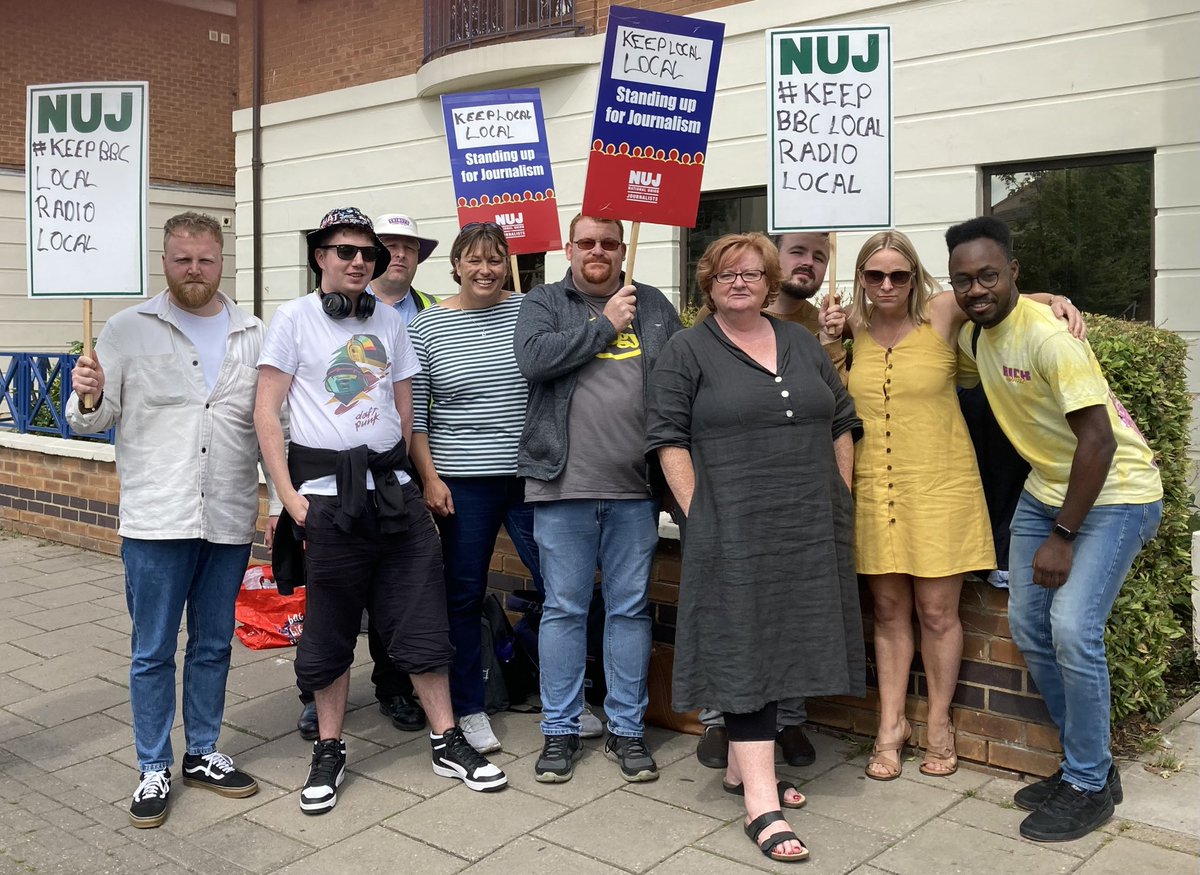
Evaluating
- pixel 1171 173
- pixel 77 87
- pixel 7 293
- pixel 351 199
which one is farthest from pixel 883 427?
pixel 7 293

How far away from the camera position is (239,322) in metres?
4.20

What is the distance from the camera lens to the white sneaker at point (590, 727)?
468cm

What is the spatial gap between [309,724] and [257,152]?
11568 millimetres

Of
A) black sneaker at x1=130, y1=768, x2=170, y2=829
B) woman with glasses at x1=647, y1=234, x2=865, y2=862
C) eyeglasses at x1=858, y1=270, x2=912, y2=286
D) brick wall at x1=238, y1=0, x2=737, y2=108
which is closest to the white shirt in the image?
black sneaker at x1=130, y1=768, x2=170, y2=829

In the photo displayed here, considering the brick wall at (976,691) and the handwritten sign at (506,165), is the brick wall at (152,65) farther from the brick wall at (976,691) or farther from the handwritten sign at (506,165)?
the brick wall at (976,691)

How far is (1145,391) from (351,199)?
442 inches

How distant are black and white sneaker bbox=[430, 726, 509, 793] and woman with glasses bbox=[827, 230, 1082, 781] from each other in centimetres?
136

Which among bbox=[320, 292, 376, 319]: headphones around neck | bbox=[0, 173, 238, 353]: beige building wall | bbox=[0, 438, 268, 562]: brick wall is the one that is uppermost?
bbox=[0, 173, 238, 353]: beige building wall

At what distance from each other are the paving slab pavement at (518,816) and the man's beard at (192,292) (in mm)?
1754

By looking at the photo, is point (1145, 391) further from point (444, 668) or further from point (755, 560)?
point (444, 668)

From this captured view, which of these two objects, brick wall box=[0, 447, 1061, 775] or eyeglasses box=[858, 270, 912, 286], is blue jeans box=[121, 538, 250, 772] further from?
eyeglasses box=[858, 270, 912, 286]

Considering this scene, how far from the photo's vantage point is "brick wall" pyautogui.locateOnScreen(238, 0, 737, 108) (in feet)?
43.8

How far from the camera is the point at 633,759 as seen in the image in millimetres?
4289

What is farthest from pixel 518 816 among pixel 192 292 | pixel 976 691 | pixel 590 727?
pixel 192 292
